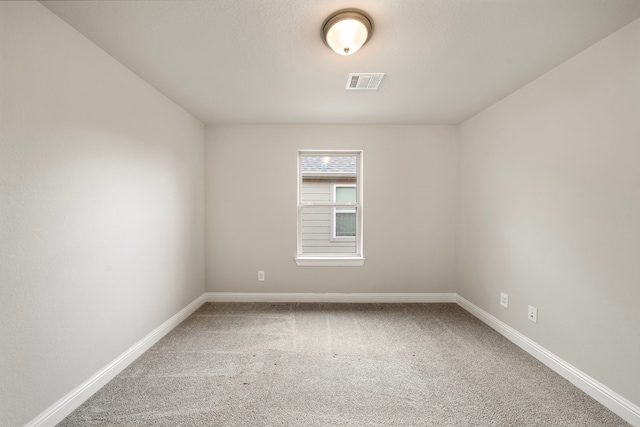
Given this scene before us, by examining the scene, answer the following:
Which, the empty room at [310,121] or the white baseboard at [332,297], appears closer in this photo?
the empty room at [310,121]

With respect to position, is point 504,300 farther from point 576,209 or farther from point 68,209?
point 68,209

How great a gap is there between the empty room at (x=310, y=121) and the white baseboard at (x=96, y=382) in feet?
0.04

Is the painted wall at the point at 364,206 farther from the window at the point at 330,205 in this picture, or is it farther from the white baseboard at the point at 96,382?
the white baseboard at the point at 96,382

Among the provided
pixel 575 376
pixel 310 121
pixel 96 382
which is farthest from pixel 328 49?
pixel 575 376

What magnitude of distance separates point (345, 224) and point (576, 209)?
2.34 metres

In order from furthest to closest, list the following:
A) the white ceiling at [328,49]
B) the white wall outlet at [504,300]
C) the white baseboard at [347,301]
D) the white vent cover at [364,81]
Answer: the white wall outlet at [504,300] < the white vent cover at [364,81] < the white baseboard at [347,301] < the white ceiling at [328,49]

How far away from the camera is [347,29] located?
1.56m

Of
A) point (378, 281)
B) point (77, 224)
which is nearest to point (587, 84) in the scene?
point (378, 281)

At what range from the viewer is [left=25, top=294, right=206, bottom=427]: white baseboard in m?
1.53

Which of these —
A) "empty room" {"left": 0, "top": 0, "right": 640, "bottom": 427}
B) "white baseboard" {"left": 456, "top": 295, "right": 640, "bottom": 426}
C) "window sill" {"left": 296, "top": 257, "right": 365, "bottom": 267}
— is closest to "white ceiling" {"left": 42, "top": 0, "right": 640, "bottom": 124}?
"empty room" {"left": 0, "top": 0, "right": 640, "bottom": 427}

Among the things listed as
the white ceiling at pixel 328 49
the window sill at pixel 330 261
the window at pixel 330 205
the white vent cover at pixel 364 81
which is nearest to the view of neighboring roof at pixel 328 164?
the window at pixel 330 205

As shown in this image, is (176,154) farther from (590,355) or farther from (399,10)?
(590,355)

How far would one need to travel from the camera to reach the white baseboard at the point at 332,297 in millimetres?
3582

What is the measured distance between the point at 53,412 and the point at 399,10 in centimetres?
296
